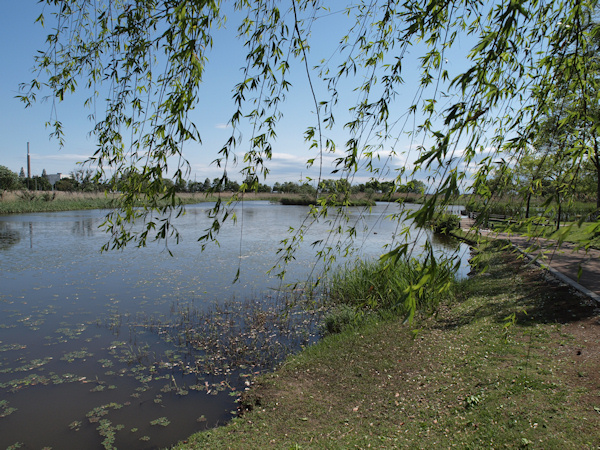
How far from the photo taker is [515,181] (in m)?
3.40

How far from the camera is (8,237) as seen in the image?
791 inches

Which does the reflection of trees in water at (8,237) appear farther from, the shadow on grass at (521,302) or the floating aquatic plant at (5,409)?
the shadow on grass at (521,302)

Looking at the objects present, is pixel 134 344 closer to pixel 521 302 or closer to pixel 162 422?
pixel 162 422

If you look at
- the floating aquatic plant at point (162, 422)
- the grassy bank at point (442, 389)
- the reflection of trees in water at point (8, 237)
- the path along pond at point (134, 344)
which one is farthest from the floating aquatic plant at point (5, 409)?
the reflection of trees in water at point (8, 237)

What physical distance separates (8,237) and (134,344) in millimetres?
17570

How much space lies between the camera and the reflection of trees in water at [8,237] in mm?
17594

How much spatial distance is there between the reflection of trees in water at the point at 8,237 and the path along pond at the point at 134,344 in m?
4.68

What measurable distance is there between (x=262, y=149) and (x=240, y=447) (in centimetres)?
323

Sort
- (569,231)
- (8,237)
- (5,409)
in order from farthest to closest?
1. (8,237)
2. (5,409)
3. (569,231)

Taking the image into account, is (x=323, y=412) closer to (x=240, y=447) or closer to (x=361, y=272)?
(x=240, y=447)

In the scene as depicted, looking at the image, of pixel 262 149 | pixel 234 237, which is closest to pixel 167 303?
pixel 262 149

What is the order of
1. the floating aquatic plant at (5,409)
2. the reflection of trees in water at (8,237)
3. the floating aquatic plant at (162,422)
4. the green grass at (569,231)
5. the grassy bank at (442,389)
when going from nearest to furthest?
the green grass at (569,231), the grassy bank at (442,389), the floating aquatic plant at (162,422), the floating aquatic plant at (5,409), the reflection of trees in water at (8,237)

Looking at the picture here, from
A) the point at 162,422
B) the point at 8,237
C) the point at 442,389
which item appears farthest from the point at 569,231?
the point at 8,237

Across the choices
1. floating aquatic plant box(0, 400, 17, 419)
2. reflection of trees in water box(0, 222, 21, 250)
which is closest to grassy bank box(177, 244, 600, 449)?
floating aquatic plant box(0, 400, 17, 419)
